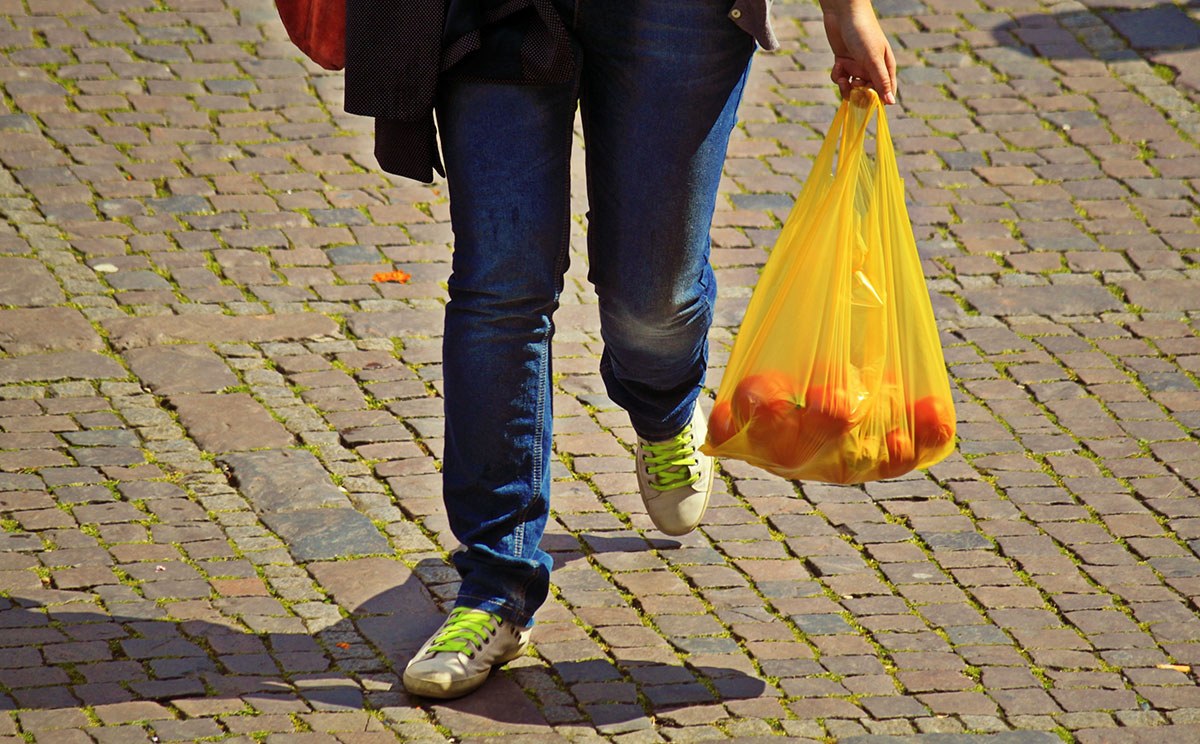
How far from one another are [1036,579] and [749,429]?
930 mm

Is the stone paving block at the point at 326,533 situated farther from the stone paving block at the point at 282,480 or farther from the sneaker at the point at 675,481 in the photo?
the sneaker at the point at 675,481

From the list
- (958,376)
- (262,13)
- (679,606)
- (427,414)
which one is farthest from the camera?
(262,13)

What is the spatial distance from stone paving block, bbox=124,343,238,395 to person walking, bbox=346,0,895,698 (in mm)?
1331

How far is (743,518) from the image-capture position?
3619mm

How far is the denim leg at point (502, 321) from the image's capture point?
276cm

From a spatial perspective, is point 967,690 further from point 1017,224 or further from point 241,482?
point 1017,224

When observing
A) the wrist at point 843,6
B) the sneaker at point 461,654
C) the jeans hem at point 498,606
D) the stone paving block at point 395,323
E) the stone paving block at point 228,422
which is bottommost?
the stone paving block at point 228,422

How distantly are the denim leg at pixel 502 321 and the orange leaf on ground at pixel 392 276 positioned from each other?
1.78 m

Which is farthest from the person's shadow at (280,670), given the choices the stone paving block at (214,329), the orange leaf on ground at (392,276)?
the orange leaf on ground at (392,276)

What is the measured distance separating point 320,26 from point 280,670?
1261mm

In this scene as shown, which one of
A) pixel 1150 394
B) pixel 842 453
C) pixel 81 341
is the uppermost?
pixel 842 453

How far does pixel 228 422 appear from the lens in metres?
3.86

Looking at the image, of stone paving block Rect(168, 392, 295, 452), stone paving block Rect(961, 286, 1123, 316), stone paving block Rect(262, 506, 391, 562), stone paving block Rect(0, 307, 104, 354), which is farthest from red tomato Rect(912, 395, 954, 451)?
stone paving block Rect(0, 307, 104, 354)

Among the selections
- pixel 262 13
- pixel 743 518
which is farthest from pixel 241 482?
pixel 262 13
